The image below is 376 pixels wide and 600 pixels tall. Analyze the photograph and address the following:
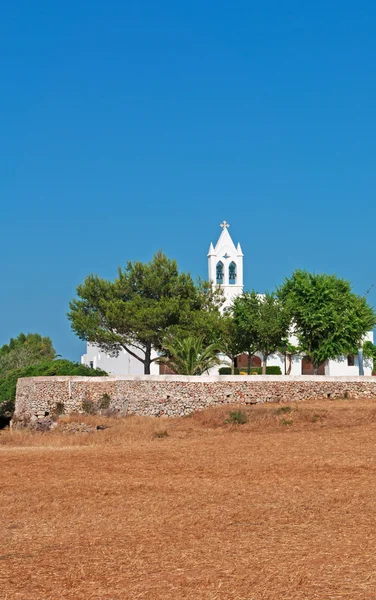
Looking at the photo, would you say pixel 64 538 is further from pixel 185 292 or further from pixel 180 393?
pixel 185 292

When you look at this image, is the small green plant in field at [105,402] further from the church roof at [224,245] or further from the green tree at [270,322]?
the church roof at [224,245]

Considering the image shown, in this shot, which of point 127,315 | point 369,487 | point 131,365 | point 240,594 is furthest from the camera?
point 131,365

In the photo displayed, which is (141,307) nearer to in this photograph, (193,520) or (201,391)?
(201,391)

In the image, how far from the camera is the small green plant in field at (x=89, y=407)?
143 feet

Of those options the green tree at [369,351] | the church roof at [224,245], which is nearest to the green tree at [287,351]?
the green tree at [369,351]

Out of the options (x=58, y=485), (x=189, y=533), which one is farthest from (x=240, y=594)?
(x=58, y=485)

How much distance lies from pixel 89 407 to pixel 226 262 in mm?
35525

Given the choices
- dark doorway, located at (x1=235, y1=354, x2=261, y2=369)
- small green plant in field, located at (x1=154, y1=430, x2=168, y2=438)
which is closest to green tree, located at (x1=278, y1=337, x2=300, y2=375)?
dark doorway, located at (x1=235, y1=354, x2=261, y2=369)

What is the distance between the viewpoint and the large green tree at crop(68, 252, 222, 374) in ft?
193

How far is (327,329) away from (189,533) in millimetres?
47669

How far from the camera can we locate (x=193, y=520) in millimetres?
13656

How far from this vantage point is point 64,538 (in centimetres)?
1251

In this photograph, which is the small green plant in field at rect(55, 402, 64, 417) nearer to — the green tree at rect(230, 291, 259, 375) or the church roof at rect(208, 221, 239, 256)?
the green tree at rect(230, 291, 259, 375)

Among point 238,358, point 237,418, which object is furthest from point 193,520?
point 238,358
